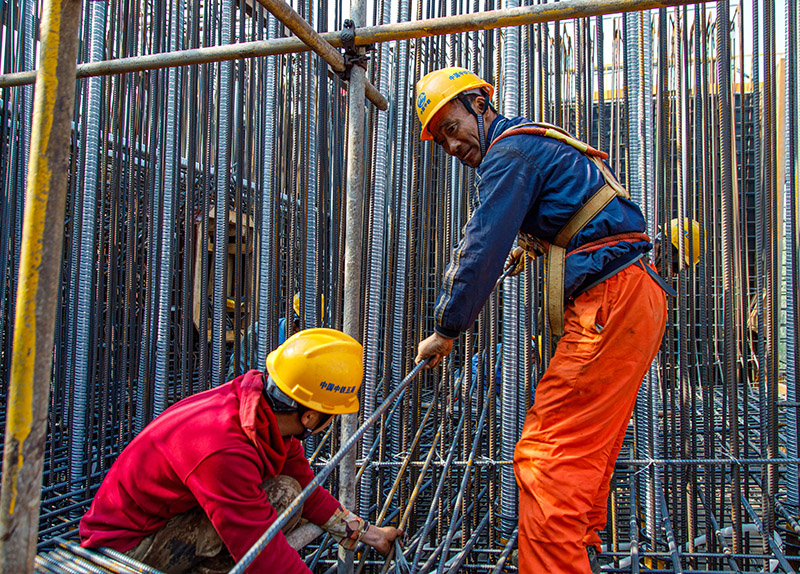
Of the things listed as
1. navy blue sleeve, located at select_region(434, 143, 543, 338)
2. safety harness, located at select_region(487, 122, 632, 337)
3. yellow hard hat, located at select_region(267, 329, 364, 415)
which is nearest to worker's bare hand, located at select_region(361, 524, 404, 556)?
yellow hard hat, located at select_region(267, 329, 364, 415)

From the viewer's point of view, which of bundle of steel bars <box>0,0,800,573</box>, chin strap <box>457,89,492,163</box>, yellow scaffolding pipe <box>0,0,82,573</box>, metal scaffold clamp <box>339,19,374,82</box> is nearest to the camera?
yellow scaffolding pipe <box>0,0,82,573</box>

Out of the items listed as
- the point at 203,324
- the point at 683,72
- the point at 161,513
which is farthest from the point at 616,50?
the point at 161,513

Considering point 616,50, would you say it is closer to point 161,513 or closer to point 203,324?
point 203,324

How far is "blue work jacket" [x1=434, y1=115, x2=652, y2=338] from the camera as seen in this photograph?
1.93 m

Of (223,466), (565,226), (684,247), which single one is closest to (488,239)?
(565,226)

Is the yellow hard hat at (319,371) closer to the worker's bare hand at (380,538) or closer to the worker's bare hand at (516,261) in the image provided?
the worker's bare hand at (380,538)

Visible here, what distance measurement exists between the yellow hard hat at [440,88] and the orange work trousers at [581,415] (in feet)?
3.26

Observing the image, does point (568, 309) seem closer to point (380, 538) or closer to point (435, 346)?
point (435, 346)

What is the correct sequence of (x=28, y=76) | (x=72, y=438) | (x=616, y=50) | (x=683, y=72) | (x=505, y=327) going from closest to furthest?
(x=28, y=76) < (x=505, y=327) < (x=683, y=72) < (x=72, y=438) < (x=616, y=50)

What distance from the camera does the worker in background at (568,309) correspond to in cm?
188

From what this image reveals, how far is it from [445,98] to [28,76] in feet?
7.05

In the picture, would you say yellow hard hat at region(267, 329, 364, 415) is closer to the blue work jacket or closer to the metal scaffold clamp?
the blue work jacket

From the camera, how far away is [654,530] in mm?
3018

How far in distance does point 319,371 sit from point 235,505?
21.6 inches
